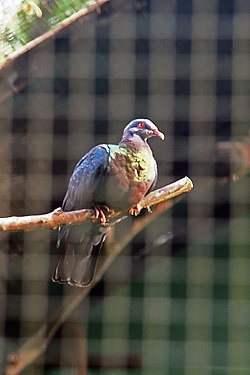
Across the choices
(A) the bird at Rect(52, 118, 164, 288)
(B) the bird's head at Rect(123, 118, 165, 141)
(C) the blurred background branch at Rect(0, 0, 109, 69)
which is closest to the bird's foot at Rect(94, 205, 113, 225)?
(A) the bird at Rect(52, 118, 164, 288)

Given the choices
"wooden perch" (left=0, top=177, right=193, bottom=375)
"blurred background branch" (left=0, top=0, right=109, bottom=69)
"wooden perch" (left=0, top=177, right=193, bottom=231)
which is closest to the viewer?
"wooden perch" (left=0, top=177, right=193, bottom=231)

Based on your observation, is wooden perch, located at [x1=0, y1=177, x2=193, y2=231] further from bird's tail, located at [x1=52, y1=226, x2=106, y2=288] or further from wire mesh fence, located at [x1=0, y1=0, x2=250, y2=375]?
wire mesh fence, located at [x1=0, y1=0, x2=250, y2=375]

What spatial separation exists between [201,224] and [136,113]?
1.00 feet

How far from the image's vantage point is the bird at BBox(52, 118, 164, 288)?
4.02 feet

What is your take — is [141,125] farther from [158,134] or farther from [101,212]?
[101,212]

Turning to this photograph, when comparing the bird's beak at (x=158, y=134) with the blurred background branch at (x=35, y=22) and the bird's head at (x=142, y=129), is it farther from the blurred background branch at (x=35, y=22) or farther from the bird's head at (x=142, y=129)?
the blurred background branch at (x=35, y=22)

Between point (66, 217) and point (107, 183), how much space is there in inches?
2.7

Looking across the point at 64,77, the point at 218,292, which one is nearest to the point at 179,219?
the point at 218,292

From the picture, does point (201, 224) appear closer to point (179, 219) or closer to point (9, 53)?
point (179, 219)

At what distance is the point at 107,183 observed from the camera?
1236 millimetres

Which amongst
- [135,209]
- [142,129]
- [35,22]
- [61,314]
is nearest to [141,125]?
[142,129]

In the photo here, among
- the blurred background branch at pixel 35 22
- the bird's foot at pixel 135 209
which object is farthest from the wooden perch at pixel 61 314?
the blurred background branch at pixel 35 22

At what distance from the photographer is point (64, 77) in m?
1.41

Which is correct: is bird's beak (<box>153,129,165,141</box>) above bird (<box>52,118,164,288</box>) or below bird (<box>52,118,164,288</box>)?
above
